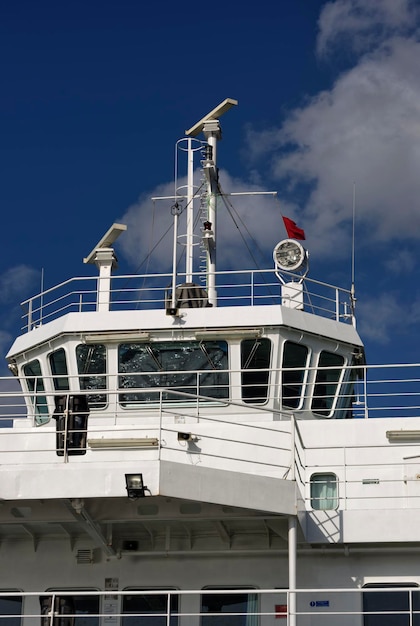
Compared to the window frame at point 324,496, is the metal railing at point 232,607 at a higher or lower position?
lower

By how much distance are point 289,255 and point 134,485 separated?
8.64m

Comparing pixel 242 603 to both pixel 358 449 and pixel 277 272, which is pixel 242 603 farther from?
pixel 277 272

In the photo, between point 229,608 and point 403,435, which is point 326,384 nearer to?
point 403,435

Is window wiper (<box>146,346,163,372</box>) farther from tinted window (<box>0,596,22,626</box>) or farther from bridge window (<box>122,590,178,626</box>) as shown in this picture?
tinted window (<box>0,596,22,626</box>)

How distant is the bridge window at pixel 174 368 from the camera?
1950 centimetres

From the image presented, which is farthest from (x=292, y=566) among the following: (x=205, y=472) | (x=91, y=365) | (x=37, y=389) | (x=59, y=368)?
(x=37, y=389)

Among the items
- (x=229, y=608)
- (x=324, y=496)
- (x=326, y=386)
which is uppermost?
(x=326, y=386)

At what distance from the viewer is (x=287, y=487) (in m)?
15.1

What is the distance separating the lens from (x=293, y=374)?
19875 millimetres

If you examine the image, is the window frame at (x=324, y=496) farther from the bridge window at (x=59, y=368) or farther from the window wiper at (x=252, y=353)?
the bridge window at (x=59, y=368)

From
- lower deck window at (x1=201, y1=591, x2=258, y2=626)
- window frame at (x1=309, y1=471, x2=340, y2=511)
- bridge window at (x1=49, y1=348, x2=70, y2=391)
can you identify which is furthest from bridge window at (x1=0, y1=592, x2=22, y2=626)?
window frame at (x1=309, y1=471, x2=340, y2=511)

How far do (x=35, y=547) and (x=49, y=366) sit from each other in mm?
4708

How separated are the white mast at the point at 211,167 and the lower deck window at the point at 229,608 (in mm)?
6696

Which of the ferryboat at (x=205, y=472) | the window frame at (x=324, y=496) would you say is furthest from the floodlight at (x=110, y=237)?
the window frame at (x=324, y=496)
